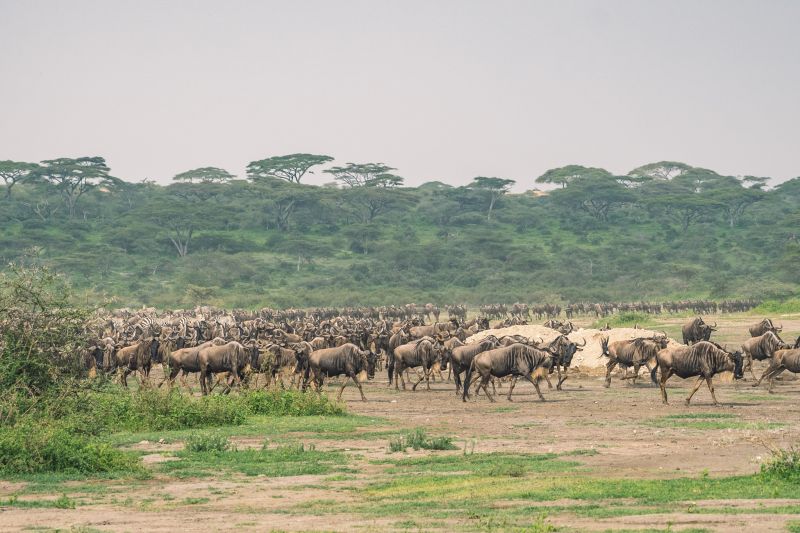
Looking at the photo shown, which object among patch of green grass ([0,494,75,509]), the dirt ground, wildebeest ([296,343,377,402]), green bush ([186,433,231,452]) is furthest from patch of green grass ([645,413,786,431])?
patch of green grass ([0,494,75,509])

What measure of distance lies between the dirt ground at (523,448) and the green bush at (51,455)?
2.32 ft

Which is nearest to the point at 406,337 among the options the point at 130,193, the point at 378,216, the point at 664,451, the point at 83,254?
the point at 664,451

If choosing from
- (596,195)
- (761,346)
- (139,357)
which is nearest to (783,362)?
(761,346)

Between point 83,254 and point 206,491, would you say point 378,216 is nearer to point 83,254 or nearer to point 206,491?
point 83,254

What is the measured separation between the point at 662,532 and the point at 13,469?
903 cm

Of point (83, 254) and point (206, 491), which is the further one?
point (83, 254)

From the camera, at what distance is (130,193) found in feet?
438

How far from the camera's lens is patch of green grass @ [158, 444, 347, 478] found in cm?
1603

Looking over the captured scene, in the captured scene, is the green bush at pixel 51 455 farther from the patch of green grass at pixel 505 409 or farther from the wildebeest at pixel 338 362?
the wildebeest at pixel 338 362

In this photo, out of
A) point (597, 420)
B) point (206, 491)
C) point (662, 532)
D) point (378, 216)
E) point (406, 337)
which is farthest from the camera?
point (378, 216)

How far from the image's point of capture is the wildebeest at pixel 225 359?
88.3 feet

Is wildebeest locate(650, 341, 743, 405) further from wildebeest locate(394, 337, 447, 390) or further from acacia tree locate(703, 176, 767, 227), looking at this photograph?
acacia tree locate(703, 176, 767, 227)

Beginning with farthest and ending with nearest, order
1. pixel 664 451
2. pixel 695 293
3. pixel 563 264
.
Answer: pixel 563 264, pixel 695 293, pixel 664 451

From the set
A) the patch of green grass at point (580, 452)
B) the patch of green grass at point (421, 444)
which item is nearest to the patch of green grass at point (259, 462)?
the patch of green grass at point (421, 444)
